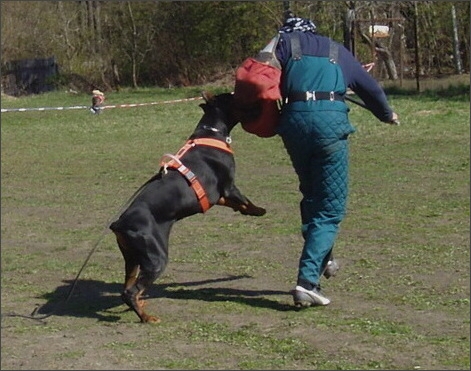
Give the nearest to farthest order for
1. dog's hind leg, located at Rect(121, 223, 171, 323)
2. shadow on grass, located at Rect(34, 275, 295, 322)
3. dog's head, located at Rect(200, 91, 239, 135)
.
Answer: dog's hind leg, located at Rect(121, 223, 171, 323)
shadow on grass, located at Rect(34, 275, 295, 322)
dog's head, located at Rect(200, 91, 239, 135)

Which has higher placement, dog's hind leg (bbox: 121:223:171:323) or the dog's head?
the dog's head

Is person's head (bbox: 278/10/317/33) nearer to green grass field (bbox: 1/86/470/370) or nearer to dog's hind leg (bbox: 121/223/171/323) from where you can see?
dog's hind leg (bbox: 121/223/171/323)

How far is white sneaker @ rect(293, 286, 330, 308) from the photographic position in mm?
5961

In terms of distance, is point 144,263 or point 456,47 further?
point 456,47

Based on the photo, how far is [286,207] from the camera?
396 inches

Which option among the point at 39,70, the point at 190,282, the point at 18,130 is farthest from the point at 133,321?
the point at 39,70

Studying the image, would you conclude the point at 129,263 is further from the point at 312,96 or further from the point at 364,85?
the point at 364,85

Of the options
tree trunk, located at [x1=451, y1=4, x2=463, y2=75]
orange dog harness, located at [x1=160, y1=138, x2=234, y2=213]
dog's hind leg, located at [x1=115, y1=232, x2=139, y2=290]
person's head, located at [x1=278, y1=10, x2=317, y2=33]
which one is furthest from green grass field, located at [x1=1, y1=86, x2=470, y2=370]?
tree trunk, located at [x1=451, y1=4, x2=463, y2=75]

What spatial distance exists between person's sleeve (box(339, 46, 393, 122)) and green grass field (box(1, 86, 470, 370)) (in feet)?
3.93

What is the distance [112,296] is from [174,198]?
106cm

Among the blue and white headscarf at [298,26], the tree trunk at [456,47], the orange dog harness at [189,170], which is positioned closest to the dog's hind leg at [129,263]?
the orange dog harness at [189,170]

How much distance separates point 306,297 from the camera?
5969 millimetres

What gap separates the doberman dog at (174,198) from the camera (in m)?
5.92

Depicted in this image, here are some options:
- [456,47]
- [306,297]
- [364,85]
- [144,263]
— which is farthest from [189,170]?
[456,47]
